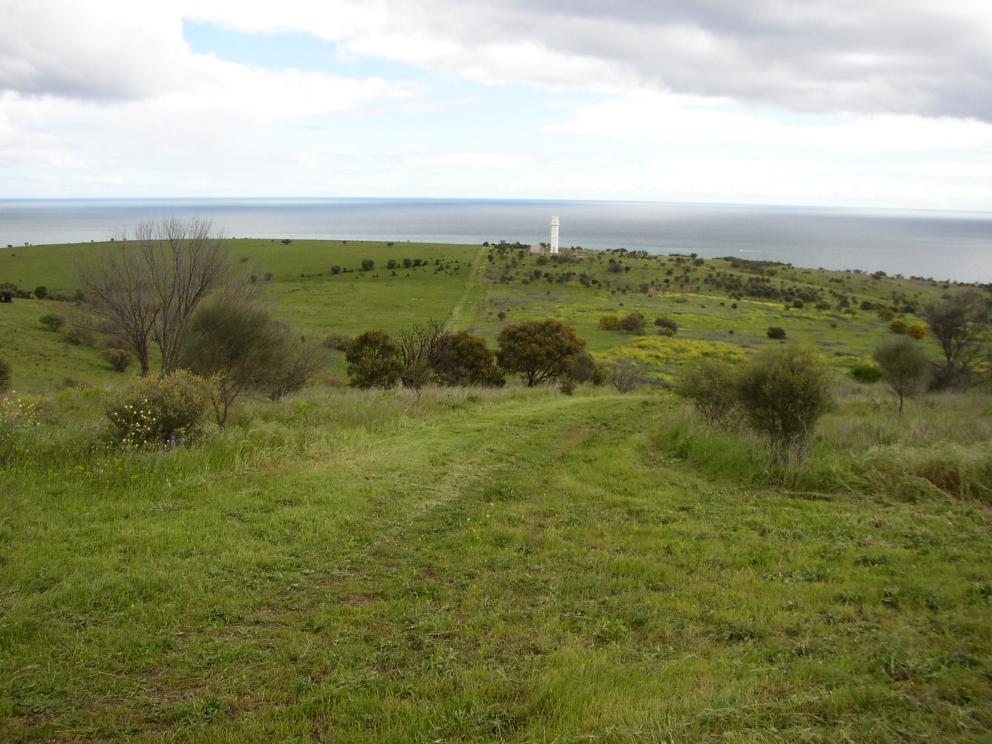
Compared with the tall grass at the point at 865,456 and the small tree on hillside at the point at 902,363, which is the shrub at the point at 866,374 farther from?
the tall grass at the point at 865,456

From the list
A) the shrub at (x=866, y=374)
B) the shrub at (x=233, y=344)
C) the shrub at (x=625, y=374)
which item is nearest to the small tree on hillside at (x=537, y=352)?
the shrub at (x=625, y=374)

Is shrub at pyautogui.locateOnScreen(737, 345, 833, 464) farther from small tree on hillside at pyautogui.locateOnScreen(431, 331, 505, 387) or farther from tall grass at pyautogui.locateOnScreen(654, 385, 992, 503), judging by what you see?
small tree on hillside at pyautogui.locateOnScreen(431, 331, 505, 387)

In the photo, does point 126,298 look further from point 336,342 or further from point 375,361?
point 336,342

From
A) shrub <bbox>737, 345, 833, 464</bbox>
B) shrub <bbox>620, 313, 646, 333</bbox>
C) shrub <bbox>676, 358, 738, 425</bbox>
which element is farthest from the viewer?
shrub <bbox>620, 313, 646, 333</bbox>

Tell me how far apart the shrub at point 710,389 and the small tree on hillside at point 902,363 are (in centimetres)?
1249

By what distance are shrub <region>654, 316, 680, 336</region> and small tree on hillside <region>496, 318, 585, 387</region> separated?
76.9 feet

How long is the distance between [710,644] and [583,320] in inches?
2339

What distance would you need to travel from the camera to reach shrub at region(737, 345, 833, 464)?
1131 cm

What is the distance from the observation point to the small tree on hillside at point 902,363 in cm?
2428

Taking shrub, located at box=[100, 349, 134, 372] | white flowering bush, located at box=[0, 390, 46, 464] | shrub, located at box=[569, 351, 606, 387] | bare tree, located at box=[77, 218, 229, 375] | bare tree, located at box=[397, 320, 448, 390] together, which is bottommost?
shrub, located at box=[100, 349, 134, 372]

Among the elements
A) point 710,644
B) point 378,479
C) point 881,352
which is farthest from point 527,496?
point 881,352

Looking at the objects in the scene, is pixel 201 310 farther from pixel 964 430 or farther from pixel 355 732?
pixel 964 430

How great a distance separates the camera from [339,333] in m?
54.6

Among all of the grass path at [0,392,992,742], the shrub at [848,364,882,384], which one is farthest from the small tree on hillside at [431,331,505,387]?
the grass path at [0,392,992,742]
